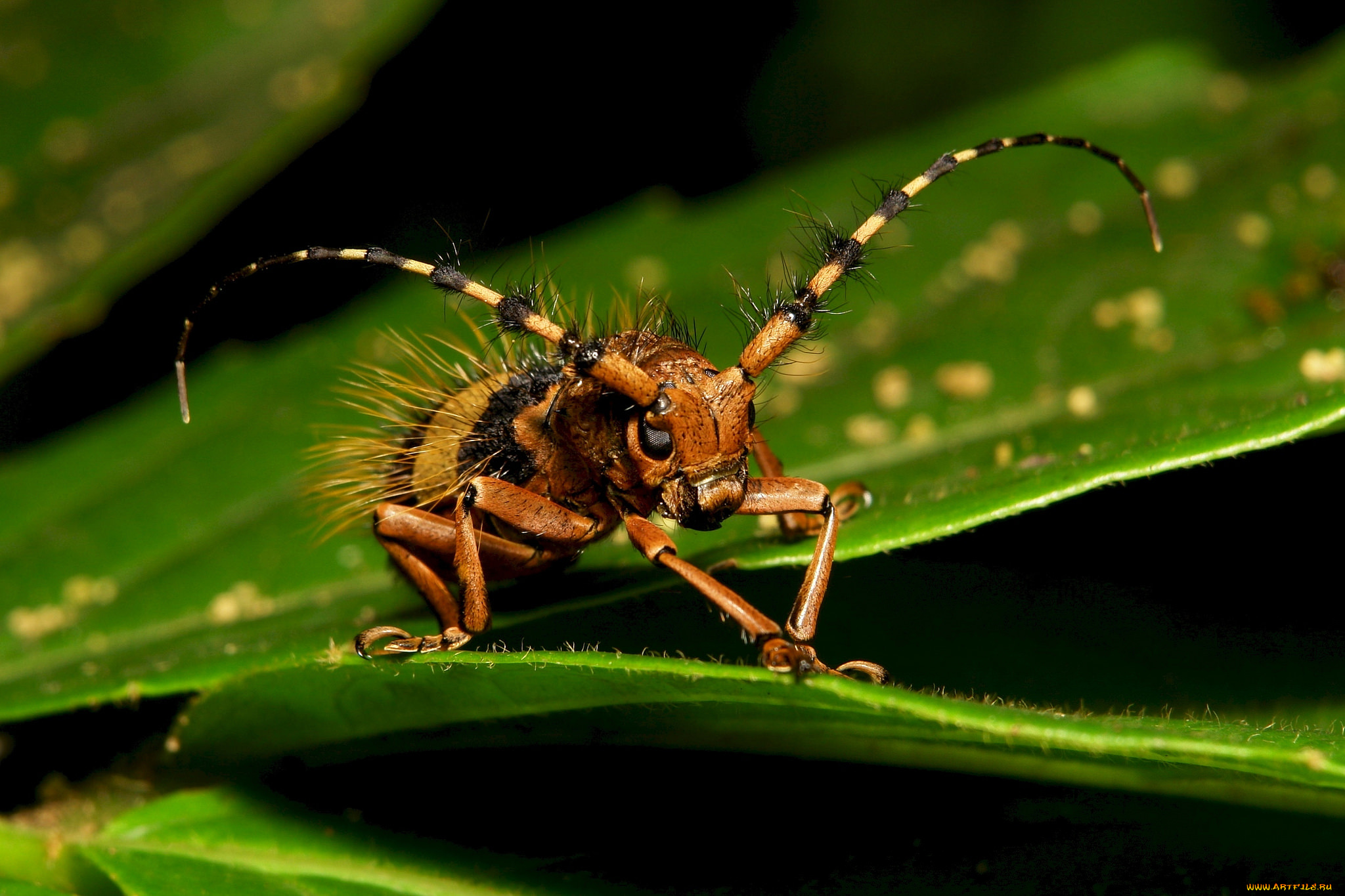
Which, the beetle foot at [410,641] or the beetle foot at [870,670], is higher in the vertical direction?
the beetle foot at [410,641]

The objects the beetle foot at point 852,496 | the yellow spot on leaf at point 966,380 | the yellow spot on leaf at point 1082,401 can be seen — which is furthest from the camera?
the yellow spot on leaf at point 966,380

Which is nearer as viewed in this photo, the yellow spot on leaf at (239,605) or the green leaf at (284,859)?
the green leaf at (284,859)

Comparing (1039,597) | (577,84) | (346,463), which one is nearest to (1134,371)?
(1039,597)

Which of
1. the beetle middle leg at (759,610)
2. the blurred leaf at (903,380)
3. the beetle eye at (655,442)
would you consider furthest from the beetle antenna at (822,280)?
the blurred leaf at (903,380)

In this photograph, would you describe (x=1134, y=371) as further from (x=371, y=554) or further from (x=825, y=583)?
(x=371, y=554)

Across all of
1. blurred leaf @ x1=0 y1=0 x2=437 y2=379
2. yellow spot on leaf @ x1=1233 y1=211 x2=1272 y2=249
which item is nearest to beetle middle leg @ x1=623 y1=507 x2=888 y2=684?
yellow spot on leaf @ x1=1233 y1=211 x2=1272 y2=249

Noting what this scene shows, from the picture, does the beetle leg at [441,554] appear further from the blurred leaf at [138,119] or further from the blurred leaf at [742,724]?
the blurred leaf at [138,119]

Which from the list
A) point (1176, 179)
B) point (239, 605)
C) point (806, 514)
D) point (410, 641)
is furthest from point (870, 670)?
point (1176, 179)
